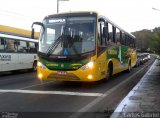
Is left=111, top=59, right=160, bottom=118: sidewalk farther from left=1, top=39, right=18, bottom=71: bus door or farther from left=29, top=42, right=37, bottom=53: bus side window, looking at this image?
left=29, top=42, right=37, bottom=53: bus side window

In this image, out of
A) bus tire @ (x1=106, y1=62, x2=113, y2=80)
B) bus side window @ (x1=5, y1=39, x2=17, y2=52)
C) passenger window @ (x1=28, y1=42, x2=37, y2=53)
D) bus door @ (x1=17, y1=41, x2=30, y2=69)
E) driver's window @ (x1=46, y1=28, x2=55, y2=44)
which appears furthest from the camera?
passenger window @ (x1=28, y1=42, x2=37, y2=53)

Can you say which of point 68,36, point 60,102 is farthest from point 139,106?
point 68,36

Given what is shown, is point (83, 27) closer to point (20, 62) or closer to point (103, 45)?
point (103, 45)

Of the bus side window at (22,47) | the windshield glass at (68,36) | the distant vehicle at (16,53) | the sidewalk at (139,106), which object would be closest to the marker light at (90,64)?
the windshield glass at (68,36)

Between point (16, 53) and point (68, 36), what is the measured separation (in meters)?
9.94

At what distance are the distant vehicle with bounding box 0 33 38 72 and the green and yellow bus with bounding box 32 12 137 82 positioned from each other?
7.41 meters

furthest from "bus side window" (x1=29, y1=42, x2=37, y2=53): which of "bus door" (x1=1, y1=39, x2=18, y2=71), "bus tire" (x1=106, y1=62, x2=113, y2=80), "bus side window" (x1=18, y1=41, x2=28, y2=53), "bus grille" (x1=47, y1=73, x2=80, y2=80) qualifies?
"bus grille" (x1=47, y1=73, x2=80, y2=80)

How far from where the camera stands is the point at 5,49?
21516 mm

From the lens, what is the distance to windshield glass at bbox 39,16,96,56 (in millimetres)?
13602

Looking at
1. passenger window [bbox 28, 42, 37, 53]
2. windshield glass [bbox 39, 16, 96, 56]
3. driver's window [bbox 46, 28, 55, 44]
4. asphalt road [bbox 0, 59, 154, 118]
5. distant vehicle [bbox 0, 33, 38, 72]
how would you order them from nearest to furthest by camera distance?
asphalt road [bbox 0, 59, 154, 118]
windshield glass [bbox 39, 16, 96, 56]
driver's window [bbox 46, 28, 55, 44]
distant vehicle [bbox 0, 33, 38, 72]
passenger window [bbox 28, 42, 37, 53]

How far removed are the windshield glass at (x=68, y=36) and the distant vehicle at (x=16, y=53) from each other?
7.57 metres

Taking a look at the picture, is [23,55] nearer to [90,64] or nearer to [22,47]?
[22,47]

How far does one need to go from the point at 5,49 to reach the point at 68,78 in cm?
924

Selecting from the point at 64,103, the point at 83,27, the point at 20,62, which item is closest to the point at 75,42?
the point at 83,27
